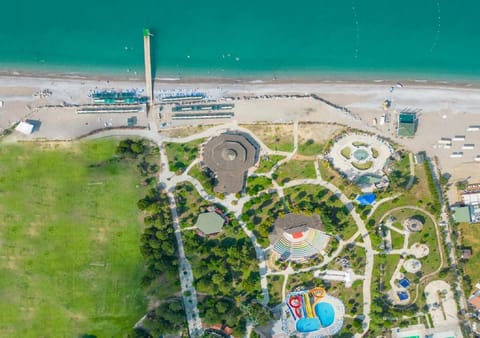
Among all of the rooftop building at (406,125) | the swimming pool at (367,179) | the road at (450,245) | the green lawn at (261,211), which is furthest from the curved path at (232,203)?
the rooftop building at (406,125)

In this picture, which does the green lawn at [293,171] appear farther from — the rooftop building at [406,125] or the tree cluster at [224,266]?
the rooftop building at [406,125]

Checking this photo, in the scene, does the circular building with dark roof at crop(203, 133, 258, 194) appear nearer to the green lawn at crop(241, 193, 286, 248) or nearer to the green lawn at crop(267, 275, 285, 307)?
the green lawn at crop(241, 193, 286, 248)

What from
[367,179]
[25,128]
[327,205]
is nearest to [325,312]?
[327,205]

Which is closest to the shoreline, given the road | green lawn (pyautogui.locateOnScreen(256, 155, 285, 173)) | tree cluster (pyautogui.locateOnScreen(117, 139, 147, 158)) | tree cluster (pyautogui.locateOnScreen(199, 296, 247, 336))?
tree cluster (pyautogui.locateOnScreen(117, 139, 147, 158))

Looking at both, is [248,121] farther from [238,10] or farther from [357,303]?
[357,303]

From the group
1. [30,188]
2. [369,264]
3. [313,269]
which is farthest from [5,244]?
[369,264]
